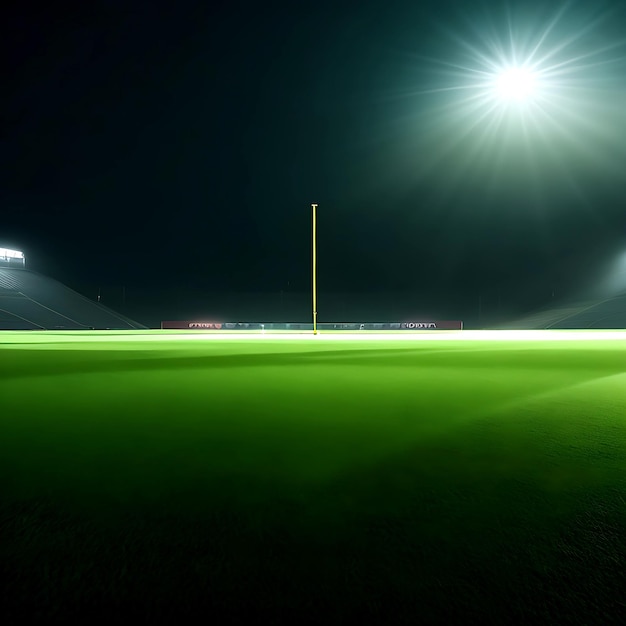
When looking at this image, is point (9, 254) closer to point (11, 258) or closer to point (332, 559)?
point (11, 258)

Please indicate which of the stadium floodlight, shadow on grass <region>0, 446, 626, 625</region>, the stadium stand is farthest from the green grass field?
the stadium floodlight

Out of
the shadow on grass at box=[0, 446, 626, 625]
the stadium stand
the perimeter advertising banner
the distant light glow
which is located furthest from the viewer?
the distant light glow

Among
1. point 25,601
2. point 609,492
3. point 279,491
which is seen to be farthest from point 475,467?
point 25,601

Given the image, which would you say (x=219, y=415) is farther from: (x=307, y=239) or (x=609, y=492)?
(x=307, y=239)

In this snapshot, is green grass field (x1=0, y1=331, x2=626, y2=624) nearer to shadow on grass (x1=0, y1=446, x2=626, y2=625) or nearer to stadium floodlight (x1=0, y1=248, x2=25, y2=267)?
shadow on grass (x1=0, y1=446, x2=626, y2=625)

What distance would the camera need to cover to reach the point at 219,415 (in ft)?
14.2

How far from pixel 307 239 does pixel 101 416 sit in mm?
51579

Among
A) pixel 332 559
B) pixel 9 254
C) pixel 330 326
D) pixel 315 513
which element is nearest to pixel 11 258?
pixel 9 254

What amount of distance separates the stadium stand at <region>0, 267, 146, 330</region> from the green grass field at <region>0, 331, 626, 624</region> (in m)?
49.6

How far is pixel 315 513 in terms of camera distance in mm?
2098

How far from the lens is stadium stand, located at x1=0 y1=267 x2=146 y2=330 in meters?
48.8

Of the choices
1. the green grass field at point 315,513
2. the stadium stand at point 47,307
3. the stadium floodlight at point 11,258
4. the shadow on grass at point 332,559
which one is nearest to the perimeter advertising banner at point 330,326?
the stadium stand at point 47,307

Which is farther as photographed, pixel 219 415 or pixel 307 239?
pixel 307 239

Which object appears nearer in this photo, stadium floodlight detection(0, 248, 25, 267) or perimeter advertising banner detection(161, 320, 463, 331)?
perimeter advertising banner detection(161, 320, 463, 331)
